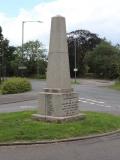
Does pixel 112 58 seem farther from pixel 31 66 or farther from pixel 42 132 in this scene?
pixel 42 132

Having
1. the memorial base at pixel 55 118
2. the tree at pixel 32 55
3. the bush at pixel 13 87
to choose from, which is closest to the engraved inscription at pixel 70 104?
the memorial base at pixel 55 118

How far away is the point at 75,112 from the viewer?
16375 mm

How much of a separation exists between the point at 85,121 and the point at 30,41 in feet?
338

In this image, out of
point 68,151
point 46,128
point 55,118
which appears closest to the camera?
point 68,151

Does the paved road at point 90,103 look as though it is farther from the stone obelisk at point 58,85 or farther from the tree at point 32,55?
the tree at point 32,55

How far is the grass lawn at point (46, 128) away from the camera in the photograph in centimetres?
1307

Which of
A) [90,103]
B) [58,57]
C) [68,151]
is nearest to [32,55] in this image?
[90,103]

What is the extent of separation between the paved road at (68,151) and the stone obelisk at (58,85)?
3.01m

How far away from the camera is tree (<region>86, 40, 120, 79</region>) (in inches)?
4210

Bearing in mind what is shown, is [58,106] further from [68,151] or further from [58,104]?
[68,151]

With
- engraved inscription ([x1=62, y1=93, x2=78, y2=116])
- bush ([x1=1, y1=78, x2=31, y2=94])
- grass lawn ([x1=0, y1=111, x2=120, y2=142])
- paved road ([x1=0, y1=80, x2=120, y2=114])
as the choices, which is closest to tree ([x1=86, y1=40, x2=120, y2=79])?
bush ([x1=1, y1=78, x2=31, y2=94])

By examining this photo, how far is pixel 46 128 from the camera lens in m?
14.2

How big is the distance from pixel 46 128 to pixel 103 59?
9429cm

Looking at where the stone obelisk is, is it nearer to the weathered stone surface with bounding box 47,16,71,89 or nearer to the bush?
the weathered stone surface with bounding box 47,16,71,89
